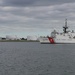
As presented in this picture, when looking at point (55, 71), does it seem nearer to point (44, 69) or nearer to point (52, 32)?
point (44, 69)

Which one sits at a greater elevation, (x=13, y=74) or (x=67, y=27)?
(x=67, y=27)

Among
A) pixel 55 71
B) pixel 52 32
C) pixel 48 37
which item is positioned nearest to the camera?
pixel 55 71

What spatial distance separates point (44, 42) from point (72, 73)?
422 feet

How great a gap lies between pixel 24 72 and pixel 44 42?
12809cm

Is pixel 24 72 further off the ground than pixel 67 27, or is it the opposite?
pixel 67 27

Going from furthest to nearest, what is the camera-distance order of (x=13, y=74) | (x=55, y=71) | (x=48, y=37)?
(x=48, y=37)
(x=55, y=71)
(x=13, y=74)

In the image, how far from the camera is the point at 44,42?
6339 inches

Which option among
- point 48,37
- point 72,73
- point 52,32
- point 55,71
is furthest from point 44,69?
point 52,32

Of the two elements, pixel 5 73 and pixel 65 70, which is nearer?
pixel 5 73

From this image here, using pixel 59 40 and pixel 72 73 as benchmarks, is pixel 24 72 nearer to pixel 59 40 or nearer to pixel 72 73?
pixel 72 73

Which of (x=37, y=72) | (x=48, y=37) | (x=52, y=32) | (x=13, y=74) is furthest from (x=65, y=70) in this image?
(x=52, y=32)

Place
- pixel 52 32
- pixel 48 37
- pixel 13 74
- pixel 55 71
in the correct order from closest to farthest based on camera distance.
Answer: pixel 13 74, pixel 55 71, pixel 48 37, pixel 52 32

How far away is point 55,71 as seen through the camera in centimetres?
3381

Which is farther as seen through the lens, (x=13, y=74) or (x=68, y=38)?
(x=68, y=38)
